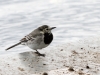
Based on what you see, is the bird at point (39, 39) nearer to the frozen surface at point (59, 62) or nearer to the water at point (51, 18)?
the frozen surface at point (59, 62)

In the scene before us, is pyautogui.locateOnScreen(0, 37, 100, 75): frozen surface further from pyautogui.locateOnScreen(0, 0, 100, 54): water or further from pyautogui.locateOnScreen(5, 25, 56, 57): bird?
pyautogui.locateOnScreen(0, 0, 100, 54): water

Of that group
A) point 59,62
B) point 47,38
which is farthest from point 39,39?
point 59,62

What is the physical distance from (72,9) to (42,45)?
289 inches

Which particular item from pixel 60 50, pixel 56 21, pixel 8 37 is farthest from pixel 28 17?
pixel 60 50

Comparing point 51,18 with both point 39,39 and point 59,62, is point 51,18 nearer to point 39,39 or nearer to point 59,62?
point 39,39

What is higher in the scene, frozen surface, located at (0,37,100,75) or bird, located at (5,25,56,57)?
bird, located at (5,25,56,57)

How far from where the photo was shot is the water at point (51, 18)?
44.2ft

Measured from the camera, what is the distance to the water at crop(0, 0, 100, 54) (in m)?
13.5

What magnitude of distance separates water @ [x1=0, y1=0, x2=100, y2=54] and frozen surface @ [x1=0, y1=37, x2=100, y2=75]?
2.74 meters

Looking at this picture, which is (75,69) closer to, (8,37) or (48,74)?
(48,74)

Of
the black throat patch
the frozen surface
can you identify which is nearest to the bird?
the black throat patch

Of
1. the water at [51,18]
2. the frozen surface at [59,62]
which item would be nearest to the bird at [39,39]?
the frozen surface at [59,62]

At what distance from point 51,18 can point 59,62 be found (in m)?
6.69

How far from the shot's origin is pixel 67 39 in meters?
13.0
